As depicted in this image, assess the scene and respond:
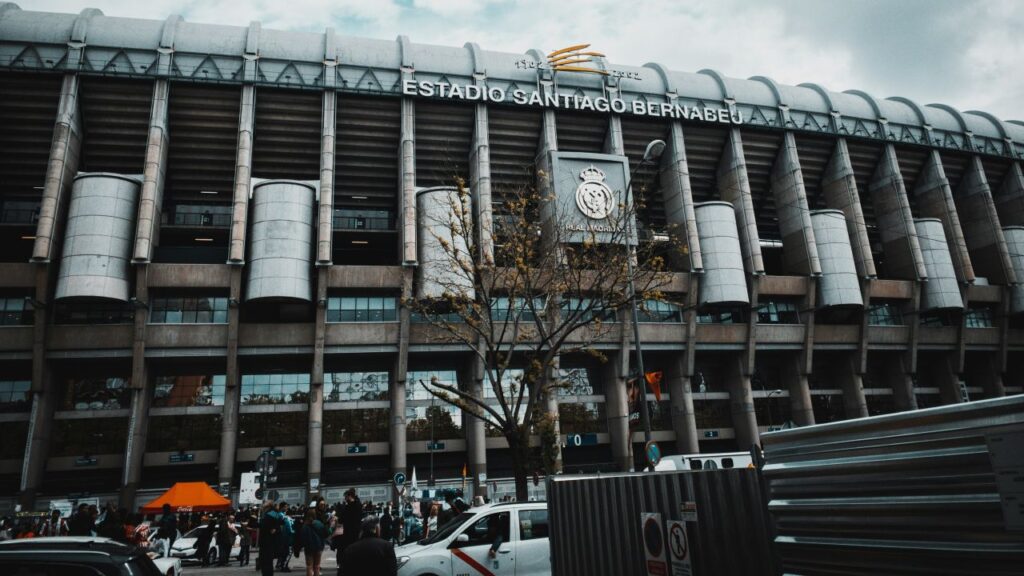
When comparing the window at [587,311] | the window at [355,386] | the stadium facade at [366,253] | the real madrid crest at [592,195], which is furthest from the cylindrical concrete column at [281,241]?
the real madrid crest at [592,195]

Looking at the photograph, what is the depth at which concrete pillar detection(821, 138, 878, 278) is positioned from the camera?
146 feet

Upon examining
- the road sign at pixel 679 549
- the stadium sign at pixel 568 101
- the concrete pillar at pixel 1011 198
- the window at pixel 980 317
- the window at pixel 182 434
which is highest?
the stadium sign at pixel 568 101

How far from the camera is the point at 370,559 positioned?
6.60m

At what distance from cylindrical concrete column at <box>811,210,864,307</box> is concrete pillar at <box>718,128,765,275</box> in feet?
15.2

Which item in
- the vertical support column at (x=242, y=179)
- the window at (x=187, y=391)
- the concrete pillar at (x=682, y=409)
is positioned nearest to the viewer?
the vertical support column at (x=242, y=179)

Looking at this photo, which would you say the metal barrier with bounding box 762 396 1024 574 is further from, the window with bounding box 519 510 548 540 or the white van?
the white van

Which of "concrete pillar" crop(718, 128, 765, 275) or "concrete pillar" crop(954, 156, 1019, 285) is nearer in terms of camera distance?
"concrete pillar" crop(718, 128, 765, 275)

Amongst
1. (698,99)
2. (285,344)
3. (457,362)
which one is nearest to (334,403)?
(285,344)

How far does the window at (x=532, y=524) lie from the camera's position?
1058 cm

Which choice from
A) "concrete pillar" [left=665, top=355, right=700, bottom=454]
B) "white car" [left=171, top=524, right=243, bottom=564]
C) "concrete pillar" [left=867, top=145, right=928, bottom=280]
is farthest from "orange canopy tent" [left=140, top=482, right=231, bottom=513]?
"concrete pillar" [left=867, top=145, right=928, bottom=280]

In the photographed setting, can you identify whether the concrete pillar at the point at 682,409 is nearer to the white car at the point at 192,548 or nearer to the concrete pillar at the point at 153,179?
the white car at the point at 192,548

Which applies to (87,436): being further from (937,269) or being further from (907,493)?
(937,269)

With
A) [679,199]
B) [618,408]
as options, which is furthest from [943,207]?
[618,408]

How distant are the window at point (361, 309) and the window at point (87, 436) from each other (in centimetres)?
1480
